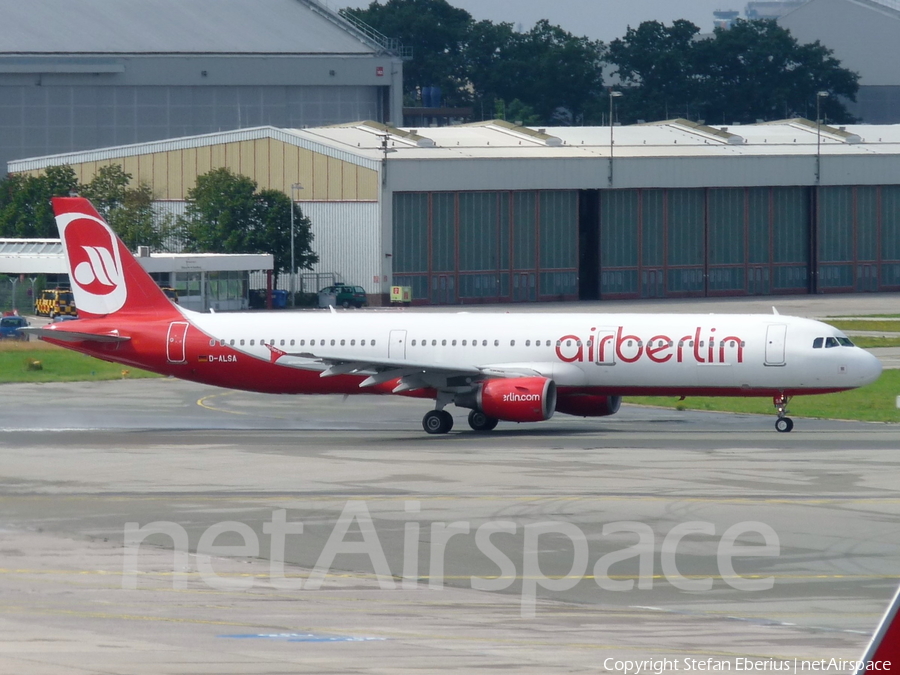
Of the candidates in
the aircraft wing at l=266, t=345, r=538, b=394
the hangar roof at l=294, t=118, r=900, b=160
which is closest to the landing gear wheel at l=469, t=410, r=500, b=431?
the aircraft wing at l=266, t=345, r=538, b=394

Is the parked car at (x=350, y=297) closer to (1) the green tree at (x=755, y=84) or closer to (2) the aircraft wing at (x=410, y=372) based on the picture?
(2) the aircraft wing at (x=410, y=372)

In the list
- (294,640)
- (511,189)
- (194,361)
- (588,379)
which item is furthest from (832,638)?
(511,189)

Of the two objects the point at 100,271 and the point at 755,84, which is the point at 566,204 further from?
the point at 755,84

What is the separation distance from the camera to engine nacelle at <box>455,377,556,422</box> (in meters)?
41.2

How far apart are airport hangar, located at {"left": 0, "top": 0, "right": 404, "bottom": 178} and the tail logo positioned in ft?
303

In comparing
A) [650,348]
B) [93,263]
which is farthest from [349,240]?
[650,348]

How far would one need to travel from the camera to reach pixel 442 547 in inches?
982

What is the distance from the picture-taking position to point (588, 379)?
1692 inches

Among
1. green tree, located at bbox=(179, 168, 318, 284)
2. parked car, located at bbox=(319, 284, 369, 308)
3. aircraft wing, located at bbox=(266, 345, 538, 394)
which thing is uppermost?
green tree, located at bbox=(179, 168, 318, 284)

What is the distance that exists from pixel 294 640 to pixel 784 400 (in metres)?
27.5

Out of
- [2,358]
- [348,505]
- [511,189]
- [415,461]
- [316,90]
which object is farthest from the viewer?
[316,90]

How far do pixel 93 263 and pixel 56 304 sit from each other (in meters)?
52.5

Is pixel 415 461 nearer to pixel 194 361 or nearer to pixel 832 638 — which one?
pixel 194 361

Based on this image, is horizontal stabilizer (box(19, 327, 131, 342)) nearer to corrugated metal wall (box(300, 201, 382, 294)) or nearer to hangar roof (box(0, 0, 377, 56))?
corrugated metal wall (box(300, 201, 382, 294))
